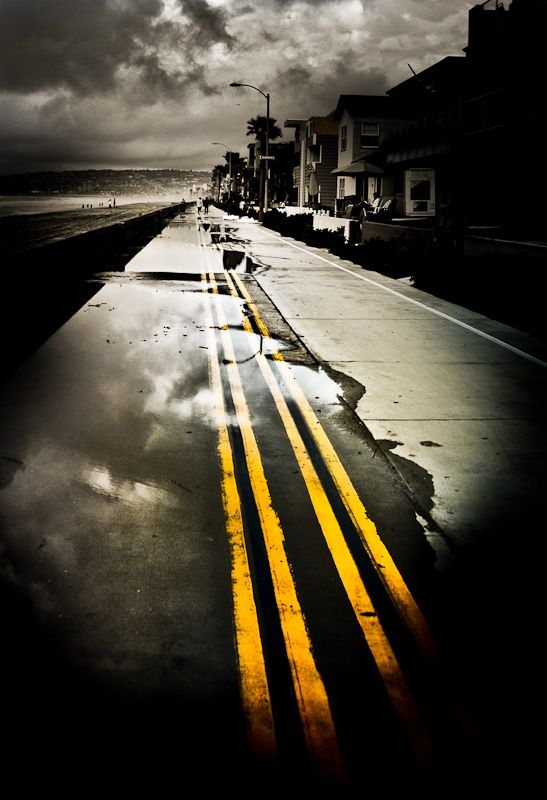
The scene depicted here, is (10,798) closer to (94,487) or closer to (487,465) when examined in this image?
(94,487)

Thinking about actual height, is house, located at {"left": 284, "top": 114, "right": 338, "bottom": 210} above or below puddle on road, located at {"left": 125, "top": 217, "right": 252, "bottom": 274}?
above

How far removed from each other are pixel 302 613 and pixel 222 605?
Answer: 477mm

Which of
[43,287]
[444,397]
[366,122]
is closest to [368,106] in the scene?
[366,122]

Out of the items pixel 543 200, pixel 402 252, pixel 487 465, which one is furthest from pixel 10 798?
pixel 543 200

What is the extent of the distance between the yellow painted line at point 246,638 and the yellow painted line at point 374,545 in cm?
85

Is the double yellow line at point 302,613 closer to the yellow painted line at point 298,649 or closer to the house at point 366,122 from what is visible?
the yellow painted line at point 298,649

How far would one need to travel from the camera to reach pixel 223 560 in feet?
15.3

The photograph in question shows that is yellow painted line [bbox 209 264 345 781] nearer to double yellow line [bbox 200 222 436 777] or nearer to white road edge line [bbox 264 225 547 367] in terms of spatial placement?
double yellow line [bbox 200 222 436 777]

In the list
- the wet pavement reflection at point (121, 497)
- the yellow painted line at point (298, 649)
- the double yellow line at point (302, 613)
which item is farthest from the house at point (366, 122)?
the yellow painted line at point (298, 649)

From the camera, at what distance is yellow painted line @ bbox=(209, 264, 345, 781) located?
308 cm

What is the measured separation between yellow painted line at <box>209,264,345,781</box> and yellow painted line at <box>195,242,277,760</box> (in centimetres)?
15

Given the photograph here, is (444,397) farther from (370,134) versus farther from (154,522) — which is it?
(370,134)

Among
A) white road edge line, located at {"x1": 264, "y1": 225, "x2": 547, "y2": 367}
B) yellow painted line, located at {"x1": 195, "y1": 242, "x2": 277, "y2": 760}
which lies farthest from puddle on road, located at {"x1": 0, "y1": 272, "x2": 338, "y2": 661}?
white road edge line, located at {"x1": 264, "y1": 225, "x2": 547, "y2": 367}

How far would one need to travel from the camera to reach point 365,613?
4090 mm
